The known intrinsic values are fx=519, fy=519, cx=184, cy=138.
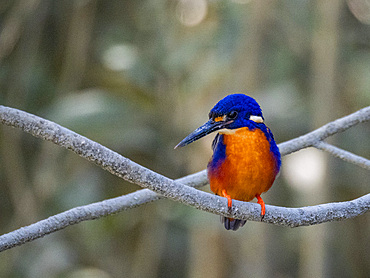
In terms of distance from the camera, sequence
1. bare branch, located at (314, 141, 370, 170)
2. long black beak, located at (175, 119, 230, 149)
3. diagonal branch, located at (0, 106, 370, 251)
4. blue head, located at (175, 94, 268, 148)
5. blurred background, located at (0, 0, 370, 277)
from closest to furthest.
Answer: diagonal branch, located at (0, 106, 370, 251)
long black beak, located at (175, 119, 230, 149)
blue head, located at (175, 94, 268, 148)
bare branch, located at (314, 141, 370, 170)
blurred background, located at (0, 0, 370, 277)

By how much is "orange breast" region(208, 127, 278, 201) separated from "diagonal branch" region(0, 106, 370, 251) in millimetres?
275

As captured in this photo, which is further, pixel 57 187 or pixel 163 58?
pixel 163 58

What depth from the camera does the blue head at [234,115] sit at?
5.95 ft

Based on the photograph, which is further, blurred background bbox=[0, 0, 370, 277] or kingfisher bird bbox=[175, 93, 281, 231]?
blurred background bbox=[0, 0, 370, 277]

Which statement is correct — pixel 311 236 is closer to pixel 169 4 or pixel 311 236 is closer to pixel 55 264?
pixel 55 264

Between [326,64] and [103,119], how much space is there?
1.65 m

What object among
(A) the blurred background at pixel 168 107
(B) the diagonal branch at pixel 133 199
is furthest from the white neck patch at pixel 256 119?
(A) the blurred background at pixel 168 107

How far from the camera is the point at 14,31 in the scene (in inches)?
150

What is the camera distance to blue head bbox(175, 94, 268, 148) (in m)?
1.81

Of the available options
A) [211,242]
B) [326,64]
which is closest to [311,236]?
[211,242]

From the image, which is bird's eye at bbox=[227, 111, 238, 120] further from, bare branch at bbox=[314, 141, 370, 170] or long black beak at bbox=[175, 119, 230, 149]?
bare branch at bbox=[314, 141, 370, 170]

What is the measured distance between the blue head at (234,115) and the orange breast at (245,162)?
30mm

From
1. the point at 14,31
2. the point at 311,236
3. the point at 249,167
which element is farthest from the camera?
the point at 14,31

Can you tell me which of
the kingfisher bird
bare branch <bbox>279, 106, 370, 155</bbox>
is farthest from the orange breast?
bare branch <bbox>279, 106, 370, 155</bbox>
